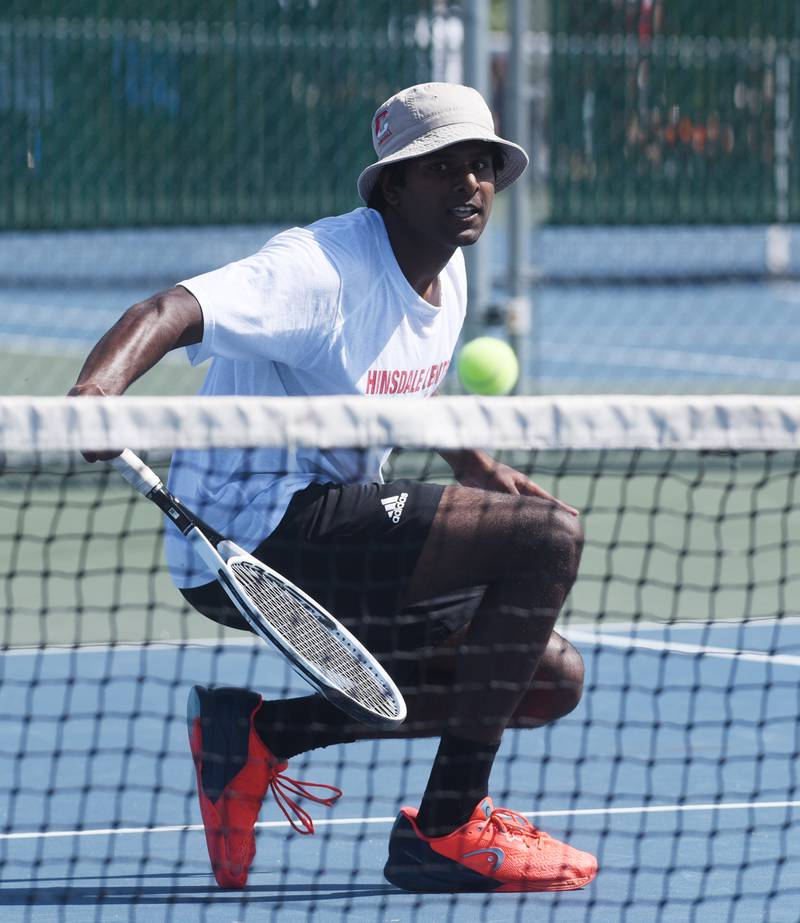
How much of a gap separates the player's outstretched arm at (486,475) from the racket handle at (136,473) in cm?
91

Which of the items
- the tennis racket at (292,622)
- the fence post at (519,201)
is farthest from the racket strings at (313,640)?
the fence post at (519,201)

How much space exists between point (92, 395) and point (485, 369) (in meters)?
3.63

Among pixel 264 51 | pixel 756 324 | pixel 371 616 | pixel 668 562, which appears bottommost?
pixel 756 324

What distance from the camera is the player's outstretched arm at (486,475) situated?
3977 millimetres

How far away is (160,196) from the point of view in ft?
28.8

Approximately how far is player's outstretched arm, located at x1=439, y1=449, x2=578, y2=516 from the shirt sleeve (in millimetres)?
568

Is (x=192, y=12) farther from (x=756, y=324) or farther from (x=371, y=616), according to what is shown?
(x=756, y=324)

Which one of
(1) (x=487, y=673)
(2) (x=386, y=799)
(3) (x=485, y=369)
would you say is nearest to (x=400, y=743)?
(2) (x=386, y=799)

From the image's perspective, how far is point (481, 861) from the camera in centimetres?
358

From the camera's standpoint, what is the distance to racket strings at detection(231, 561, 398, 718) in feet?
11.1

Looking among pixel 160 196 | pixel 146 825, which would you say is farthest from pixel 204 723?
pixel 160 196

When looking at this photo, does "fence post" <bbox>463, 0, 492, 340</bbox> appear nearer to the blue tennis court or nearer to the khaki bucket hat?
the blue tennis court

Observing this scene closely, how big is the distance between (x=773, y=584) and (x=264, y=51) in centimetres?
394

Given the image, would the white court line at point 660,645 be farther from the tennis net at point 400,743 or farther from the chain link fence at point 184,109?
the chain link fence at point 184,109
